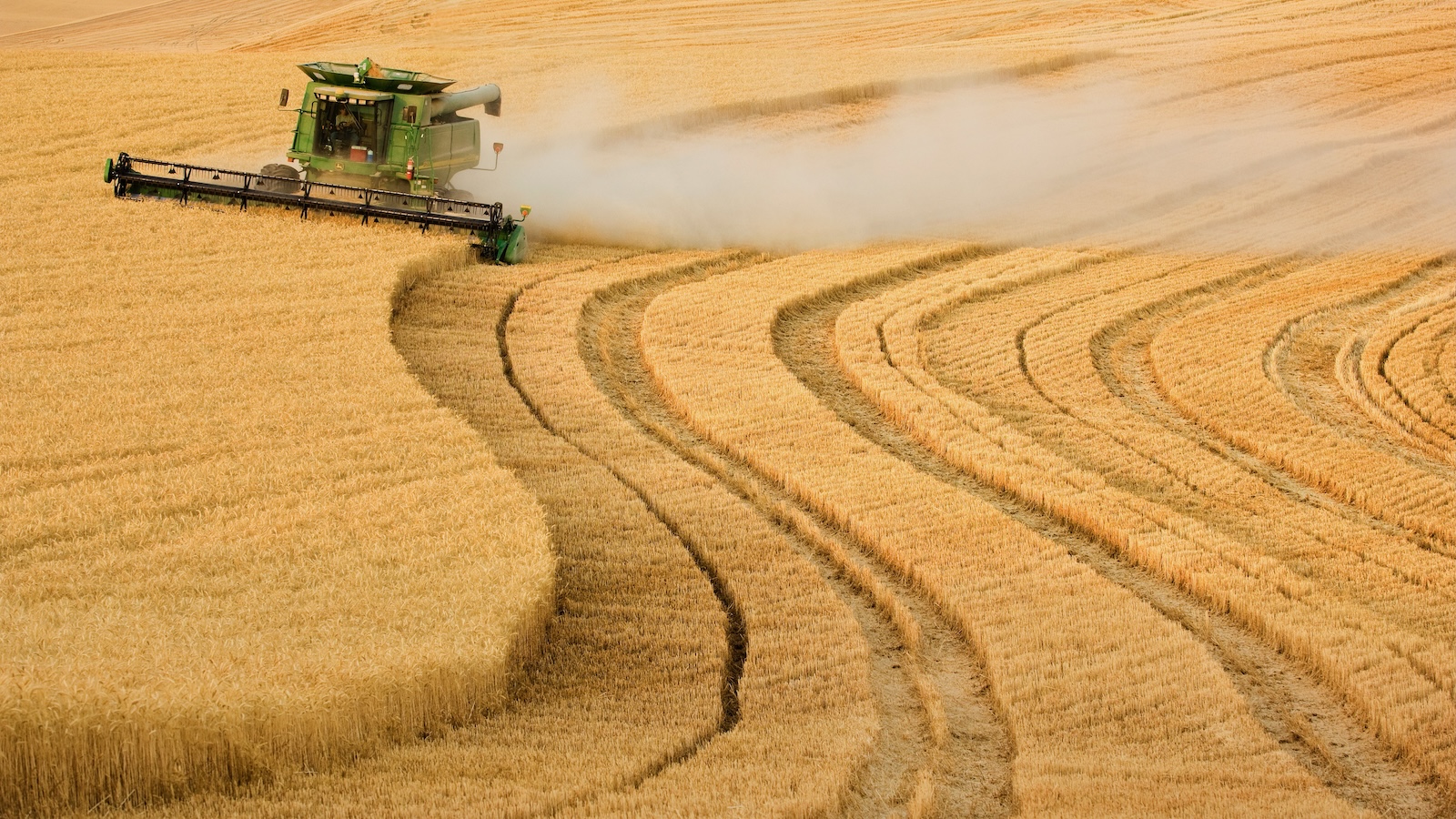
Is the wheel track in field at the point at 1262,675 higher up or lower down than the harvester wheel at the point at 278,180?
lower down

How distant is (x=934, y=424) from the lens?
13.4m

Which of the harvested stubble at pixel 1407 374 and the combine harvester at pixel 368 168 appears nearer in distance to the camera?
the harvested stubble at pixel 1407 374

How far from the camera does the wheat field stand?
23.7 feet

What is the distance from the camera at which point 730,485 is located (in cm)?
1211

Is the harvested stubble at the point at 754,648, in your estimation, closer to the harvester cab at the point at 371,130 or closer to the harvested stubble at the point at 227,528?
the harvested stubble at the point at 227,528

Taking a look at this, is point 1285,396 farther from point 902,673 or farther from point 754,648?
point 754,648

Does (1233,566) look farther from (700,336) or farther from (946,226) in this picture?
(946,226)

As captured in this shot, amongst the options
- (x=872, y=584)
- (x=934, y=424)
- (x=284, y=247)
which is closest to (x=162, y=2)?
(x=284, y=247)

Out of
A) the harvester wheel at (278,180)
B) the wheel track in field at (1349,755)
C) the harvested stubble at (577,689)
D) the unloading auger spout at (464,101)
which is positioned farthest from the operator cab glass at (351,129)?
the wheel track in field at (1349,755)

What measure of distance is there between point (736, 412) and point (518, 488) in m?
3.69

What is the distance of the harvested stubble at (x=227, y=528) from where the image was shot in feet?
22.1

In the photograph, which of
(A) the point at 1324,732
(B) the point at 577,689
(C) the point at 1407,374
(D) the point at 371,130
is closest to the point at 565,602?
(B) the point at 577,689

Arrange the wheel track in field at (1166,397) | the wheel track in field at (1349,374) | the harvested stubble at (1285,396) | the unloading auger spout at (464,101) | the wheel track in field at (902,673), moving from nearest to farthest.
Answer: the wheel track in field at (902,673) → the wheel track in field at (1166,397) → the harvested stubble at (1285,396) → the wheel track in field at (1349,374) → the unloading auger spout at (464,101)

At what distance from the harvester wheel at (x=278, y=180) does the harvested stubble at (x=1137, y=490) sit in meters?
7.70
